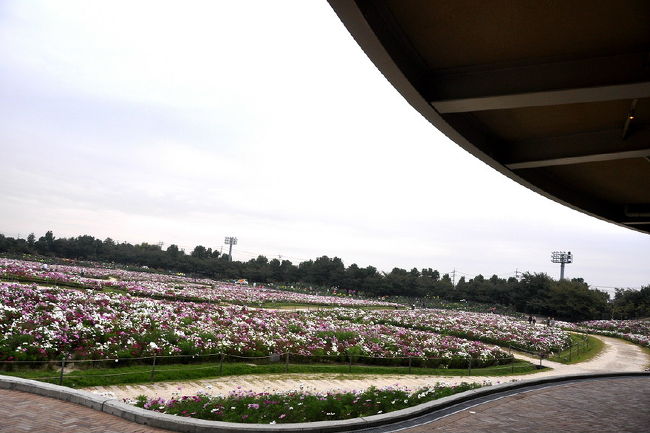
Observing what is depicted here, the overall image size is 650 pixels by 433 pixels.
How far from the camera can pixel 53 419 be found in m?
7.36

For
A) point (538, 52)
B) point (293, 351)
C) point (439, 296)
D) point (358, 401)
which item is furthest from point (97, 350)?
point (439, 296)

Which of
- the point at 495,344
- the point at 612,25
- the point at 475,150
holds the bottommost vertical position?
the point at 495,344

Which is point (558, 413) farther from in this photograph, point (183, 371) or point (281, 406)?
point (183, 371)

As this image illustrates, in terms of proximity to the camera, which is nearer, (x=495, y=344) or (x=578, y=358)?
(x=578, y=358)

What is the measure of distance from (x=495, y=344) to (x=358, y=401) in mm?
19270

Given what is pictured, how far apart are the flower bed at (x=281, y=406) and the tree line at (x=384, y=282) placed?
54.7 metres

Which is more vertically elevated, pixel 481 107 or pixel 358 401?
pixel 481 107

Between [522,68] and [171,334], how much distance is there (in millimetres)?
13850

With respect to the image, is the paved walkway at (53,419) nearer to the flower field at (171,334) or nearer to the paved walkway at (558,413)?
the flower field at (171,334)

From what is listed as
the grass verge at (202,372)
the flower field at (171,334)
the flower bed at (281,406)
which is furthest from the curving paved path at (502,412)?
the flower field at (171,334)

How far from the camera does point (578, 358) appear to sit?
77.2ft

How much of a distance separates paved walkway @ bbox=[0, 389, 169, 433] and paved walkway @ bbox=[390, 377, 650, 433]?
15.7 feet

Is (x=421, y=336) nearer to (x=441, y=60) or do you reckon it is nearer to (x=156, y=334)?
(x=156, y=334)

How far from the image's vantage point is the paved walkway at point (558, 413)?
864 cm
